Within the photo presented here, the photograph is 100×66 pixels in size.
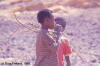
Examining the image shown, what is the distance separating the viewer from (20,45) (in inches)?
317

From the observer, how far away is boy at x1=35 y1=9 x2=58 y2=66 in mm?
3067

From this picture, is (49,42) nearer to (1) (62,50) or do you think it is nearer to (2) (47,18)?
(2) (47,18)

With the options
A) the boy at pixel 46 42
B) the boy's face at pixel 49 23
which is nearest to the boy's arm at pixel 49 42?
the boy at pixel 46 42

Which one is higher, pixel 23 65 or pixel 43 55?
pixel 43 55

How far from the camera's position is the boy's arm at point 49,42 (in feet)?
9.98

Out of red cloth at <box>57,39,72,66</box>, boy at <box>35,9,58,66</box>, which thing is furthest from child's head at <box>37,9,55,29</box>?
red cloth at <box>57,39,72,66</box>

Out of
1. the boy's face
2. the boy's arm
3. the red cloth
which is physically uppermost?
the boy's face

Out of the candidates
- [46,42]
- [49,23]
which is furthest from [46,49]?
[49,23]

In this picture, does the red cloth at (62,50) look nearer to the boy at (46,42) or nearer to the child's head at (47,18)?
the boy at (46,42)

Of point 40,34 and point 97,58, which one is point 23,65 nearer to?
point 97,58

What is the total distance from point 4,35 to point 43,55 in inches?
268

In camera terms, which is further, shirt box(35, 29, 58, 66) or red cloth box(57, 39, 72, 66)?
red cloth box(57, 39, 72, 66)

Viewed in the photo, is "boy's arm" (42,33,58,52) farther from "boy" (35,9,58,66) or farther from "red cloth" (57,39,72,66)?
"red cloth" (57,39,72,66)

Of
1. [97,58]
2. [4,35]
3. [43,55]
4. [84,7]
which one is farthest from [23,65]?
[84,7]
